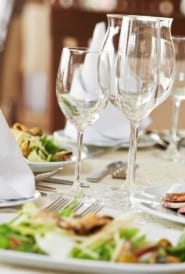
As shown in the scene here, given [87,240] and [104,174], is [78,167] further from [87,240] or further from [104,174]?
[87,240]

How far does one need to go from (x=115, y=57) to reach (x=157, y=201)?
0.85ft

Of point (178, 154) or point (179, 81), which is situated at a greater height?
point (179, 81)

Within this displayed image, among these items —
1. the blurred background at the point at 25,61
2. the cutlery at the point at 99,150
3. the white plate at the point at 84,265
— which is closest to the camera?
the white plate at the point at 84,265

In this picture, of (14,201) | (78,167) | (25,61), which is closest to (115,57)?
(78,167)

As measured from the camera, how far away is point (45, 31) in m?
5.50

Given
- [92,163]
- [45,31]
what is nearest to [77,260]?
[92,163]

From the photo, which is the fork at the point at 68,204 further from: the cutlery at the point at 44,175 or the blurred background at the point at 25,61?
the blurred background at the point at 25,61

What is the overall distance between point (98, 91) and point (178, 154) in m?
0.52

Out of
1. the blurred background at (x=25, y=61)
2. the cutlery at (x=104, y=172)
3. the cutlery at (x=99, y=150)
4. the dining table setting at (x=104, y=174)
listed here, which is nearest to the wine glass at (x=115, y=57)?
the dining table setting at (x=104, y=174)

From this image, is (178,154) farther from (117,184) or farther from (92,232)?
(92,232)

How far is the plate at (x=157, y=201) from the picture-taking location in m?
1.18

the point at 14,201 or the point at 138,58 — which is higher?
the point at 138,58

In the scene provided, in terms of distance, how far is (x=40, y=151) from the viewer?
1535mm

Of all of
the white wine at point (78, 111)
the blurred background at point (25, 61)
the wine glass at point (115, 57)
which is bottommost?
the blurred background at point (25, 61)
